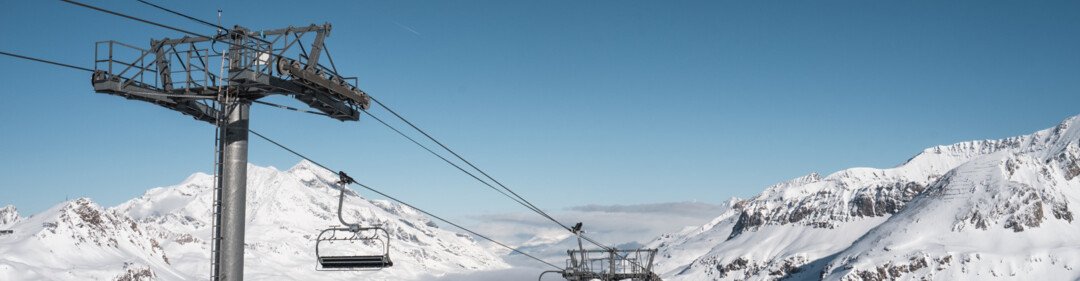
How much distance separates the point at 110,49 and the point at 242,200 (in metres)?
4.79

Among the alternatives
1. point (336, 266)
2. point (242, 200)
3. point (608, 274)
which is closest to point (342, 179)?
point (336, 266)

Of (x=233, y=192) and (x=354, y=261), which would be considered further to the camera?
(x=354, y=261)

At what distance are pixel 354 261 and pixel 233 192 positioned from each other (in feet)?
17.2

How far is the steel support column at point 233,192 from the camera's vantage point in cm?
2647

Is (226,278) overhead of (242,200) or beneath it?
beneath

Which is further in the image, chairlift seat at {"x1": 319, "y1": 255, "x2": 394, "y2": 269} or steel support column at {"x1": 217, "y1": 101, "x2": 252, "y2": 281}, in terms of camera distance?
chairlift seat at {"x1": 319, "y1": 255, "x2": 394, "y2": 269}

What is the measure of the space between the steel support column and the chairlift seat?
4445mm

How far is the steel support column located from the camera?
1042 inches

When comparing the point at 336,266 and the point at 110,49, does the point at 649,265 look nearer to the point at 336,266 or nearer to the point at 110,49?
the point at 336,266

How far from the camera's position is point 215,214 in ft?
87.1

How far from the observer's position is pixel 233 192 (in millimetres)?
26672

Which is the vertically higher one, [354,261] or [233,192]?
[233,192]

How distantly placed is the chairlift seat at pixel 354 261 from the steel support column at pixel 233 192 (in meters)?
4.44

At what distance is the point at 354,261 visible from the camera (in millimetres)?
30906
